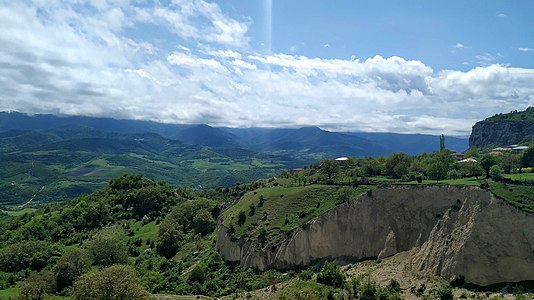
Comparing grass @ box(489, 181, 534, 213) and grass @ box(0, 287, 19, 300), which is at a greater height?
grass @ box(489, 181, 534, 213)

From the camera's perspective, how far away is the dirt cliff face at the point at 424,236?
51.9 m

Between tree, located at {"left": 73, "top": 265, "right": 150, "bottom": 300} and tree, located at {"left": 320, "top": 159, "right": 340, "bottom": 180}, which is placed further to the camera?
tree, located at {"left": 320, "top": 159, "right": 340, "bottom": 180}

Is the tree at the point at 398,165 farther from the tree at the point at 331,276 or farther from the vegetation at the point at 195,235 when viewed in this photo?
the tree at the point at 331,276

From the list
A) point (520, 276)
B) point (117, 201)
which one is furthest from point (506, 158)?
point (117, 201)

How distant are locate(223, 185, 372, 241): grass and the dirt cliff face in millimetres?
2785

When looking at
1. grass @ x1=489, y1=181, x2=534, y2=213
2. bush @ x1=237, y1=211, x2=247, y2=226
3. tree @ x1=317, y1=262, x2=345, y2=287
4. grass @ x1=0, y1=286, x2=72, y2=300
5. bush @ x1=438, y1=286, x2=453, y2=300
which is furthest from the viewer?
bush @ x1=237, y1=211, x2=247, y2=226

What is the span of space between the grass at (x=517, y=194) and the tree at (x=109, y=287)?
49.4m

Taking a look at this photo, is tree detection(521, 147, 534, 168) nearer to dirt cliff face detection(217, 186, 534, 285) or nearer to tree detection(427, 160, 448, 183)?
tree detection(427, 160, 448, 183)

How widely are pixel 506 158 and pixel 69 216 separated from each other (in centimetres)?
10999

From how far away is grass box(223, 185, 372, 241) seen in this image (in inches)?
2886

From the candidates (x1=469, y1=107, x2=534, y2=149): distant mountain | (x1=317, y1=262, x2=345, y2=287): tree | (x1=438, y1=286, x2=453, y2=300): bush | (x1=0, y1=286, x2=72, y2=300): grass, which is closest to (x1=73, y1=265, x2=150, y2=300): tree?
(x1=0, y1=286, x2=72, y2=300): grass

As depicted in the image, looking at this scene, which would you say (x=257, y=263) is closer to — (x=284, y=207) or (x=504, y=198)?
(x=284, y=207)

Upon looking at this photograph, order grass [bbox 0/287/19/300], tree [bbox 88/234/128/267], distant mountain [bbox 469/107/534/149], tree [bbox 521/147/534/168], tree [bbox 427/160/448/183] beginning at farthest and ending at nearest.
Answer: distant mountain [bbox 469/107/534/149]
tree [bbox 521/147/534/168]
tree [bbox 88/234/128/267]
tree [bbox 427/160/448/183]
grass [bbox 0/287/19/300]

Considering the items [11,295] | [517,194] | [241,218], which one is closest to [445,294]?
[517,194]
